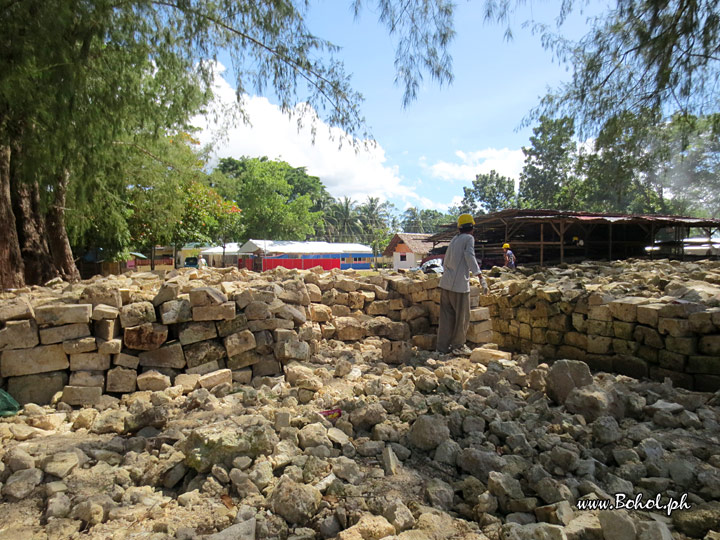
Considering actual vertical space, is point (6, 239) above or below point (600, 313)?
above

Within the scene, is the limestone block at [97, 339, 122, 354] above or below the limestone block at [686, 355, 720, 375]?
above

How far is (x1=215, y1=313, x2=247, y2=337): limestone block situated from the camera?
4.66 m

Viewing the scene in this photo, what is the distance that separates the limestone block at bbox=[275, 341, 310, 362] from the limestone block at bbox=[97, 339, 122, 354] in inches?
63.4

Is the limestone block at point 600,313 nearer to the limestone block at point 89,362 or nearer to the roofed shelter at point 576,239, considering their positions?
the limestone block at point 89,362

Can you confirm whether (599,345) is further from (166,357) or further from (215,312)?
(166,357)

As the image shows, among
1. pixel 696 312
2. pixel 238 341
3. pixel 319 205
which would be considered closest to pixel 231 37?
pixel 238 341

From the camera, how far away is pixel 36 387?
389 cm

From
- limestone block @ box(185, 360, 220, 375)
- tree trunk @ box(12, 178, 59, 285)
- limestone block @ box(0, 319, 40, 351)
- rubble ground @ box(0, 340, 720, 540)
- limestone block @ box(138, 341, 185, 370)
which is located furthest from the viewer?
tree trunk @ box(12, 178, 59, 285)

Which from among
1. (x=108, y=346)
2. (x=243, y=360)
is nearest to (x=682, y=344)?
(x=243, y=360)

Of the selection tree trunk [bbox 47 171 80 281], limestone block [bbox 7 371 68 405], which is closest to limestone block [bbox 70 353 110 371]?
limestone block [bbox 7 371 68 405]

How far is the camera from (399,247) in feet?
115

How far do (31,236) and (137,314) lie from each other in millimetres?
6317

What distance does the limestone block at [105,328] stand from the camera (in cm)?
407

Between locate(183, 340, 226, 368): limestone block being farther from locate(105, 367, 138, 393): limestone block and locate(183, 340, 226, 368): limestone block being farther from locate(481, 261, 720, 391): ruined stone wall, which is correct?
locate(481, 261, 720, 391): ruined stone wall
